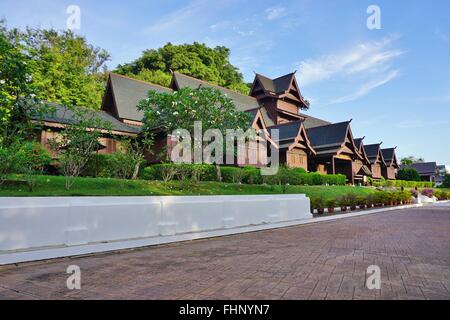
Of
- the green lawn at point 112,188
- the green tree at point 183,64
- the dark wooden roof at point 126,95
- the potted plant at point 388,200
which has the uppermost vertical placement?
→ the green tree at point 183,64

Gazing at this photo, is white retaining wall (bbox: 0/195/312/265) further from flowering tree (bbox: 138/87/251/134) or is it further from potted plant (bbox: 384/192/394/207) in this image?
potted plant (bbox: 384/192/394/207)

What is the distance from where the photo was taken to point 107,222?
7855mm

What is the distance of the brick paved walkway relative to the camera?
4070mm

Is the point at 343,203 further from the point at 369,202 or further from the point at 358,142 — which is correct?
the point at 358,142

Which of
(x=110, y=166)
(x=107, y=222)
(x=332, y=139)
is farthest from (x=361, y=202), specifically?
(x=107, y=222)

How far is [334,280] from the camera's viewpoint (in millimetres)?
4574

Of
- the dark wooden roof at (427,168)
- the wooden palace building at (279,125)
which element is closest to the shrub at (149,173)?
the wooden palace building at (279,125)

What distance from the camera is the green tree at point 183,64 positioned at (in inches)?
1829

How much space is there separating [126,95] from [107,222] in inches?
832

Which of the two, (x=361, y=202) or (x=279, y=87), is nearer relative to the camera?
(x=361, y=202)

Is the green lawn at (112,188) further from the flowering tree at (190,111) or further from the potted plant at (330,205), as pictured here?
the potted plant at (330,205)

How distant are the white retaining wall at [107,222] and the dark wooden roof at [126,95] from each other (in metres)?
16.6

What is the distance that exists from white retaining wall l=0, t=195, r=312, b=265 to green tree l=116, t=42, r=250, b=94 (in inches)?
1343
